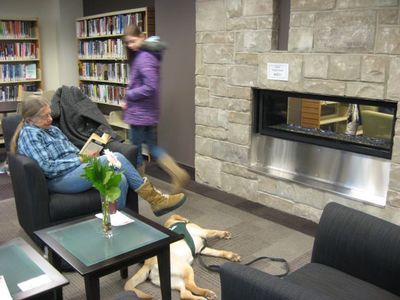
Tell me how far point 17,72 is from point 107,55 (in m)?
1.42

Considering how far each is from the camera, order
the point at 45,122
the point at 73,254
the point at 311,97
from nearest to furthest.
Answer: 1. the point at 73,254
2. the point at 45,122
3. the point at 311,97

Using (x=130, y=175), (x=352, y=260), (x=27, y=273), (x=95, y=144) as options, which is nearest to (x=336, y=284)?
(x=352, y=260)

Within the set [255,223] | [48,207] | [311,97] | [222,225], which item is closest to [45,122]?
[48,207]

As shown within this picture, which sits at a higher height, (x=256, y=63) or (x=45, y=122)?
(x=256, y=63)

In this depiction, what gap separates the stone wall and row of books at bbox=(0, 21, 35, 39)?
10.5 feet

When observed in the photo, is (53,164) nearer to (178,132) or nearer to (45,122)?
(45,122)

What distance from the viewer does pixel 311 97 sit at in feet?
10.5

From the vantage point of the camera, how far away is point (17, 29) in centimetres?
582

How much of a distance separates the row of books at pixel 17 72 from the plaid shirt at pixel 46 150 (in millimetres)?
3544

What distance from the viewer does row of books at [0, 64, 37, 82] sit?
5797mm

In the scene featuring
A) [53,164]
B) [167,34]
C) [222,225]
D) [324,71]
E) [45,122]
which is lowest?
[222,225]

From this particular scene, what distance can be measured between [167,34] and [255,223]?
2.29 m

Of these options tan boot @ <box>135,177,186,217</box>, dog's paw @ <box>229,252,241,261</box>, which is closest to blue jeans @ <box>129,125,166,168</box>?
tan boot @ <box>135,177,186,217</box>

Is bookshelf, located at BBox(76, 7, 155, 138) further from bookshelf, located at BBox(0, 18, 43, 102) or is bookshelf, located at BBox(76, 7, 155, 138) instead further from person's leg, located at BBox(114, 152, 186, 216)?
person's leg, located at BBox(114, 152, 186, 216)
